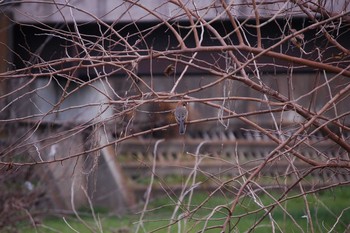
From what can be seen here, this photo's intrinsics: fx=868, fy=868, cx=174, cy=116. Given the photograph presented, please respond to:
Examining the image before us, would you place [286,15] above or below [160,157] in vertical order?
above

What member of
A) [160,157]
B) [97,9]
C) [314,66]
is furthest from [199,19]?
[160,157]

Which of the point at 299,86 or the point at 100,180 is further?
the point at 299,86

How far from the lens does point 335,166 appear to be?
5.51 meters

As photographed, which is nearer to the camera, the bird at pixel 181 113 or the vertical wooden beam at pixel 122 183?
the bird at pixel 181 113

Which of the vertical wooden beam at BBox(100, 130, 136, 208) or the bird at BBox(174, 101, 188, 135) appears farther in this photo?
the vertical wooden beam at BBox(100, 130, 136, 208)

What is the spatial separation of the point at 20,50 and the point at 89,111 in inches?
137

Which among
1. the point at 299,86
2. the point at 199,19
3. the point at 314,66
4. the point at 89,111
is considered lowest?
the point at 299,86

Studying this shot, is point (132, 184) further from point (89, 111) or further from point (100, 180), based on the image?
point (89, 111)

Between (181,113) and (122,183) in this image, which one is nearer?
(181,113)

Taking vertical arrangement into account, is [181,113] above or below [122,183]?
above

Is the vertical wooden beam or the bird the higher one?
the bird

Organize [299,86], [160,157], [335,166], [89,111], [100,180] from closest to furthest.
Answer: [335,166] → [89,111] → [100,180] → [160,157] → [299,86]

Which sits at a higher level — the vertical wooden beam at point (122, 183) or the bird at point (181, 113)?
the bird at point (181, 113)

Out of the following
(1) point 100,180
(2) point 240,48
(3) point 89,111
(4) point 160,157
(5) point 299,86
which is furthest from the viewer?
(5) point 299,86
